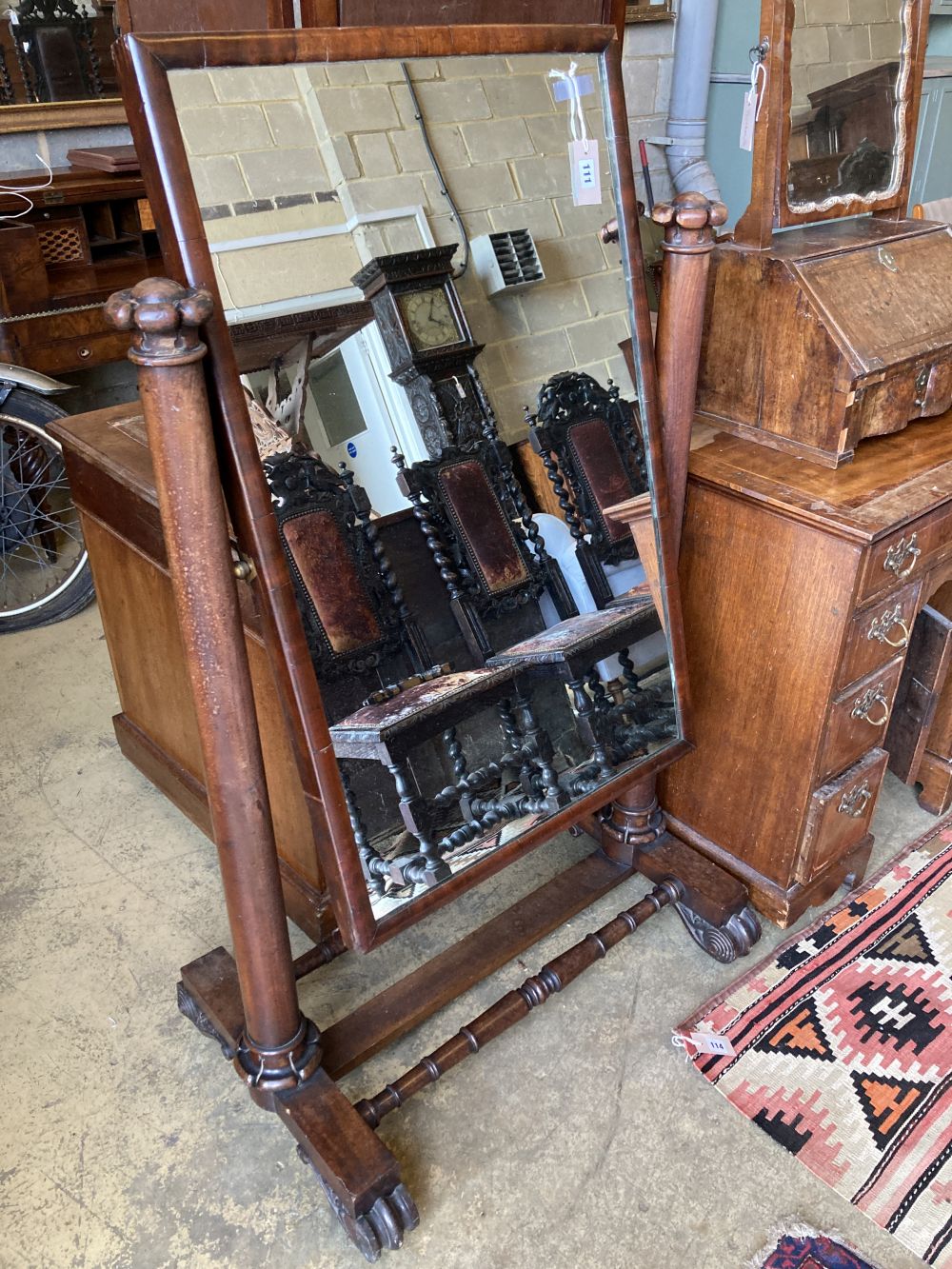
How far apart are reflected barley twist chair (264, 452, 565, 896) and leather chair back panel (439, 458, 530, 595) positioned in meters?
0.13

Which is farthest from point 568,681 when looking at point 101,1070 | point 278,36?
point 101,1070

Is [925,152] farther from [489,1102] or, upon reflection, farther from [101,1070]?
[101,1070]

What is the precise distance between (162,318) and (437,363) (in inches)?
18.5

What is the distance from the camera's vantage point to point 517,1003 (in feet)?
5.70

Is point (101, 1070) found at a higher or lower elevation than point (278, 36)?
lower

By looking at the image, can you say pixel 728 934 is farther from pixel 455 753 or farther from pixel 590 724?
pixel 455 753

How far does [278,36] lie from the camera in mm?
1115

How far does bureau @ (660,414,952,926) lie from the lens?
5.37 feet

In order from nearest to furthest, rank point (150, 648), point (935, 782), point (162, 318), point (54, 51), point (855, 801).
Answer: point (162, 318)
point (855, 801)
point (150, 648)
point (935, 782)
point (54, 51)

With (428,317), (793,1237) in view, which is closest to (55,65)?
(428,317)

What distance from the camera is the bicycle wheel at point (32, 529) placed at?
3.17 meters

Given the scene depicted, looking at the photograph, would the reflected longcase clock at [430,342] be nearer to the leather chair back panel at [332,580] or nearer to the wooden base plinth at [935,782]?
the leather chair back panel at [332,580]

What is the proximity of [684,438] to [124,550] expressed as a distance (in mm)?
1164

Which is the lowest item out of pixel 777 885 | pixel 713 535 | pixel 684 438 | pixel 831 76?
pixel 777 885
